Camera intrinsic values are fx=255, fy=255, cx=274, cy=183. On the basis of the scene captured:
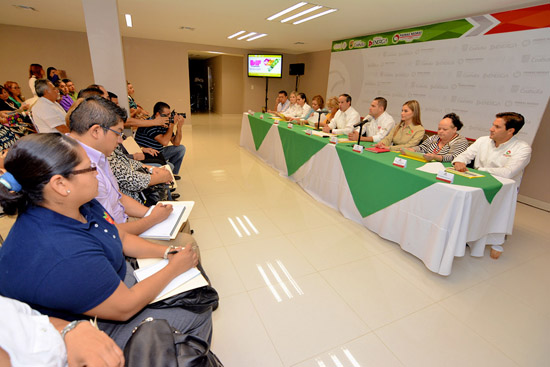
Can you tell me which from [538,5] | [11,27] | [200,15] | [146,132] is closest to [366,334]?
[146,132]

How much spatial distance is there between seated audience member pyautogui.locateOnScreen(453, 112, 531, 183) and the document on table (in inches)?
88.5

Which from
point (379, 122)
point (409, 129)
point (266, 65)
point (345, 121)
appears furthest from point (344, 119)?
point (266, 65)

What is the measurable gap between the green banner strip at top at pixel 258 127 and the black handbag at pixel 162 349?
3988 millimetres

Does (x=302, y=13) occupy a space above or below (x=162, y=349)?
above

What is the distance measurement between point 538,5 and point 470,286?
3809mm

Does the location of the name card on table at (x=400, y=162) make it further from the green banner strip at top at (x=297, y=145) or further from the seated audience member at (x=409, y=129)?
the green banner strip at top at (x=297, y=145)

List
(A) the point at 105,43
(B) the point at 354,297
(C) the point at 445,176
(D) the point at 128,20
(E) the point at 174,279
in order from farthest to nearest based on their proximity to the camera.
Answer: (D) the point at 128,20
(A) the point at 105,43
(C) the point at 445,176
(B) the point at 354,297
(E) the point at 174,279

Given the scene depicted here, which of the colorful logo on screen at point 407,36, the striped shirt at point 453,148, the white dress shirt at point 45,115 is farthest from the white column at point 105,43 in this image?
the colorful logo on screen at point 407,36

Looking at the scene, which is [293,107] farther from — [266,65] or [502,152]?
[502,152]

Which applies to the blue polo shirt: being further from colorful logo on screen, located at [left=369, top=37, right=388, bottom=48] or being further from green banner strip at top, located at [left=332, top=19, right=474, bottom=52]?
colorful logo on screen, located at [left=369, top=37, right=388, bottom=48]

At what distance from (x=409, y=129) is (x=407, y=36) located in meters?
3.01

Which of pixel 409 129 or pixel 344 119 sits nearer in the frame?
pixel 409 129

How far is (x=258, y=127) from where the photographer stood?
500cm

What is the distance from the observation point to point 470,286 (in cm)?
193
